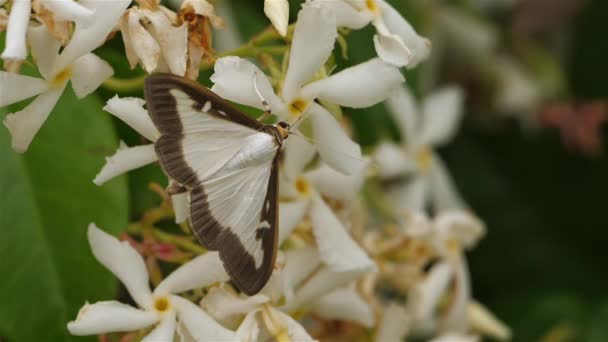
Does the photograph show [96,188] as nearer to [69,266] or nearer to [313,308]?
[69,266]

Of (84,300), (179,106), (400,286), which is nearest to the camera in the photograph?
(179,106)

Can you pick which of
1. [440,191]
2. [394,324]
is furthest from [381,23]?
[440,191]

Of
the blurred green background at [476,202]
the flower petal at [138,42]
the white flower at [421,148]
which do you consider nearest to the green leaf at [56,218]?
the blurred green background at [476,202]

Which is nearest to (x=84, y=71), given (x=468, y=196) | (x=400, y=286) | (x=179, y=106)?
(x=179, y=106)

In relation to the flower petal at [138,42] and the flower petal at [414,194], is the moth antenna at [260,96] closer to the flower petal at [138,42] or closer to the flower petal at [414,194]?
the flower petal at [138,42]

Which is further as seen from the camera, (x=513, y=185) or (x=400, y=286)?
(x=513, y=185)

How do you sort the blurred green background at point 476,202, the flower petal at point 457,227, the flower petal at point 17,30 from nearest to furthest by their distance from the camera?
the flower petal at point 17,30 → the blurred green background at point 476,202 → the flower petal at point 457,227

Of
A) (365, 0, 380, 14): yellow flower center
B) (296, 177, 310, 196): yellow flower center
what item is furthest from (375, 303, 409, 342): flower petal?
(365, 0, 380, 14): yellow flower center
